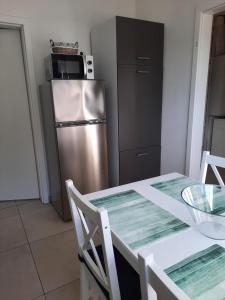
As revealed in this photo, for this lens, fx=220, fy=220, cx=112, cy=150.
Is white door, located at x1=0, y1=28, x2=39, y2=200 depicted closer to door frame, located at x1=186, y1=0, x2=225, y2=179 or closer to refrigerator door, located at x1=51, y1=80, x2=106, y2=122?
refrigerator door, located at x1=51, y1=80, x2=106, y2=122

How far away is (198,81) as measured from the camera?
7.28 feet

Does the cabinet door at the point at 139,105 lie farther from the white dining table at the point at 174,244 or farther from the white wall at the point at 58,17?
the white dining table at the point at 174,244

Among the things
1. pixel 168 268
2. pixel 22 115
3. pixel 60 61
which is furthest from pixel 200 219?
pixel 22 115

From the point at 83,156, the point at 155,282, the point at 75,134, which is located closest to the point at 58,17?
the point at 75,134

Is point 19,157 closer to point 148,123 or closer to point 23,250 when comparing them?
point 23,250

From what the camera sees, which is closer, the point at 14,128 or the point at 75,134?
the point at 75,134

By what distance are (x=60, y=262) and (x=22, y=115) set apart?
1772 mm

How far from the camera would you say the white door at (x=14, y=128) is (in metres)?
2.54

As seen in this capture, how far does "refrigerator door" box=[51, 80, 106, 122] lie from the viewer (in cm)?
210

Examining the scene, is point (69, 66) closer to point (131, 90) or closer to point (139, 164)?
point (131, 90)

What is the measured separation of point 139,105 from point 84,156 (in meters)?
0.85

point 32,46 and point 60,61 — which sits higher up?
point 32,46

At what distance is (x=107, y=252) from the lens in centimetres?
83

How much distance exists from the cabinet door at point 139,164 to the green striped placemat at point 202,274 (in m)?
1.74
